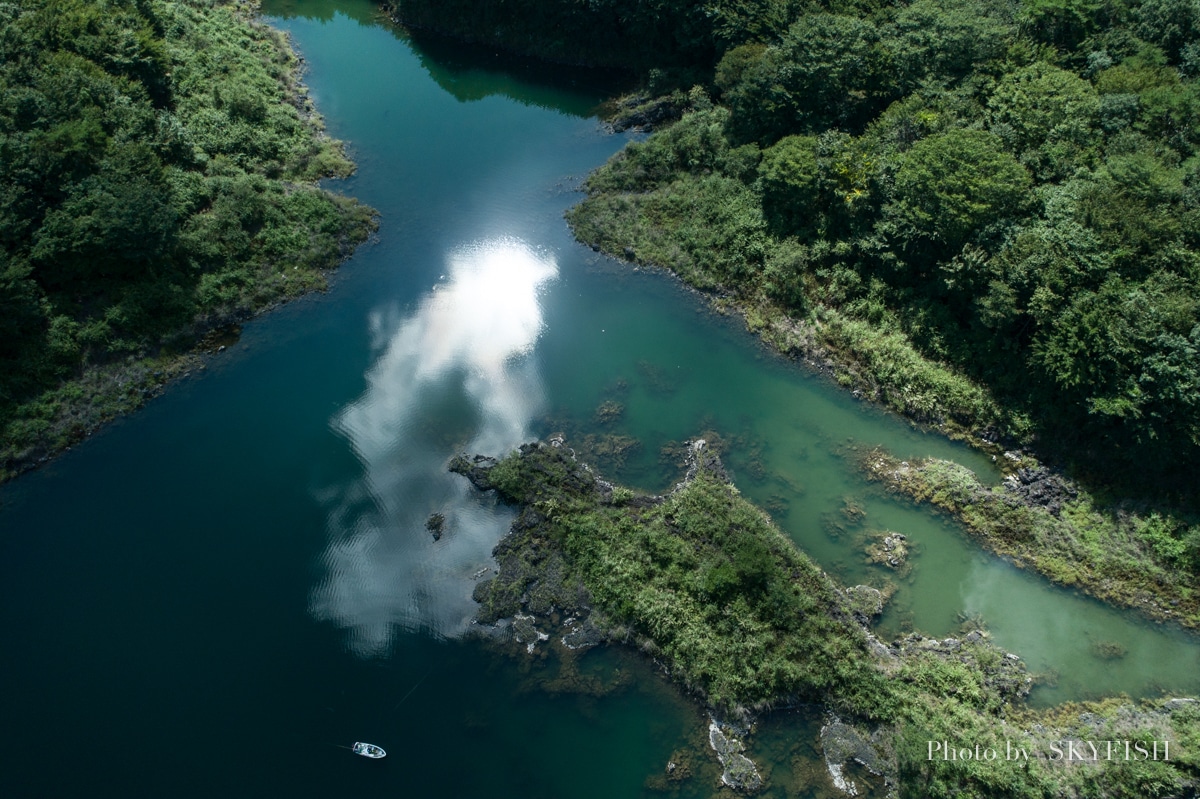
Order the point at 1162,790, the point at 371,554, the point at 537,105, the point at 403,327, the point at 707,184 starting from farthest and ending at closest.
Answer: the point at 537,105 → the point at 707,184 → the point at 403,327 → the point at 371,554 → the point at 1162,790

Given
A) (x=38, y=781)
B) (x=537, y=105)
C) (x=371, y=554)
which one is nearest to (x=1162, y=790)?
(x=371, y=554)

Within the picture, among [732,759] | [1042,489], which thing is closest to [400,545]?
[732,759]

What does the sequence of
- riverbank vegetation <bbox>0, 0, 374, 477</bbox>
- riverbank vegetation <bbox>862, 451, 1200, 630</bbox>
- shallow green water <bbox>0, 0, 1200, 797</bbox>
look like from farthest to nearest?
riverbank vegetation <bbox>0, 0, 374, 477</bbox>
riverbank vegetation <bbox>862, 451, 1200, 630</bbox>
shallow green water <bbox>0, 0, 1200, 797</bbox>

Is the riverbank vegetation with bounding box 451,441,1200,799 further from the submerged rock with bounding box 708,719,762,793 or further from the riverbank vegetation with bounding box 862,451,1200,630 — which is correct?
the riverbank vegetation with bounding box 862,451,1200,630

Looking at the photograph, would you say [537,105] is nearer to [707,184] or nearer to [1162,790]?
[707,184]

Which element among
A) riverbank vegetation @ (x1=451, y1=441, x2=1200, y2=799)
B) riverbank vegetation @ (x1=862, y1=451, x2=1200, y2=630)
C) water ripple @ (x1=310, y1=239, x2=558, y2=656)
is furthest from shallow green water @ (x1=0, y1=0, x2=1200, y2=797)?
riverbank vegetation @ (x1=451, y1=441, x2=1200, y2=799)

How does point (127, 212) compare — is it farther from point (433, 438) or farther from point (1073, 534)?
point (1073, 534)
